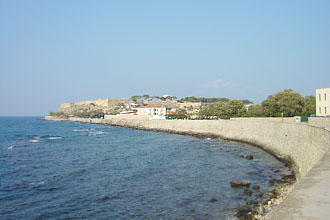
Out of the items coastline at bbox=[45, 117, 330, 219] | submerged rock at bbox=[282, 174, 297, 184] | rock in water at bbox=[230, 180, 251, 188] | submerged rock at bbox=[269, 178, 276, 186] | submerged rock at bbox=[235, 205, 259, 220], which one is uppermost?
coastline at bbox=[45, 117, 330, 219]

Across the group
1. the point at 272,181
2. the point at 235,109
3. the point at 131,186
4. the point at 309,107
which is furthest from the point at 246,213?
the point at 235,109

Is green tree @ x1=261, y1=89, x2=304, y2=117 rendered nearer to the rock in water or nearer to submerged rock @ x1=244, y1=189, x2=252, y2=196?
the rock in water

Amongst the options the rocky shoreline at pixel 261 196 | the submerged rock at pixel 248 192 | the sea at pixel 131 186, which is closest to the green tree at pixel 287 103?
the sea at pixel 131 186

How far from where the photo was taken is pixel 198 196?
18.7m

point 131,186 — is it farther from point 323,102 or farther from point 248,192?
point 323,102

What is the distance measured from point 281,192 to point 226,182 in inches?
185

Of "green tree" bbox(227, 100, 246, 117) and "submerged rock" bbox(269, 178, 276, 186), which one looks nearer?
"submerged rock" bbox(269, 178, 276, 186)

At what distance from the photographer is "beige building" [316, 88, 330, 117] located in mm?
40906

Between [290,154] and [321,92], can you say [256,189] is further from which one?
[321,92]

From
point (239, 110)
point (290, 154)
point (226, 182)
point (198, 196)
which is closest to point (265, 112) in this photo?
point (239, 110)

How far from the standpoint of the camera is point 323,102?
42094 millimetres

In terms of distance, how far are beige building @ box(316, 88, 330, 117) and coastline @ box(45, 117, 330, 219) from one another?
832cm

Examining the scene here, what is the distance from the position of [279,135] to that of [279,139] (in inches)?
22.4

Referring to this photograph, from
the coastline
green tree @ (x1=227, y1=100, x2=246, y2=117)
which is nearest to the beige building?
the coastline
